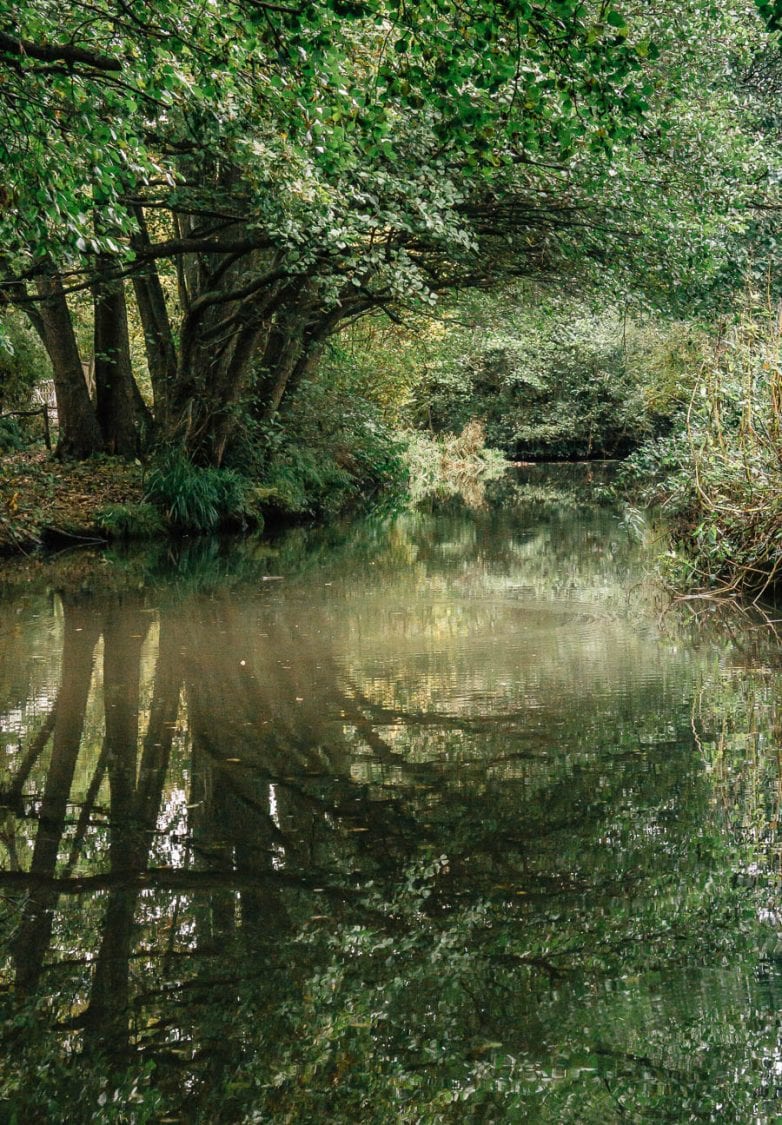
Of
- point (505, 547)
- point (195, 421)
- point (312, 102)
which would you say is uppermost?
point (312, 102)

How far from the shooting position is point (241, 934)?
407 cm

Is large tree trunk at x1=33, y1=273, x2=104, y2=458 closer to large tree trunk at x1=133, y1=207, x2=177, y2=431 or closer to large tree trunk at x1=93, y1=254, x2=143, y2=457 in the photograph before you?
large tree trunk at x1=93, y1=254, x2=143, y2=457

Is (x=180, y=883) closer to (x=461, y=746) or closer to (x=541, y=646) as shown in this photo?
(x=461, y=746)

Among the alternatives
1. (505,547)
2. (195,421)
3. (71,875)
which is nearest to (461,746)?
(71,875)

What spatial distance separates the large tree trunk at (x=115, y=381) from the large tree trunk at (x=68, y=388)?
→ 41 cm

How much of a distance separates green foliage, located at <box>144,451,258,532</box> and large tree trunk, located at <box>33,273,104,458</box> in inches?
74.2

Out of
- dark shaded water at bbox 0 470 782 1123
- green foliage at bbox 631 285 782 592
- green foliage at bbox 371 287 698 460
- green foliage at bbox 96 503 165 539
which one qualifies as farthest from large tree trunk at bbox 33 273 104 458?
green foliage at bbox 371 287 698 460

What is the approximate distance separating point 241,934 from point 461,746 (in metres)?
2.62

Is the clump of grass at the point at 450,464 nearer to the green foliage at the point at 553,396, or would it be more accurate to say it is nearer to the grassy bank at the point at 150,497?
the green foliage at the point at 553,396

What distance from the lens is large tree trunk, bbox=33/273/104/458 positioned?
19734 mm

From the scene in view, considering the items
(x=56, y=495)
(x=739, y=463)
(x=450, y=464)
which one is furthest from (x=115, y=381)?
(x=450, y=464)

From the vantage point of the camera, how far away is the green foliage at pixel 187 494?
19.2 metres

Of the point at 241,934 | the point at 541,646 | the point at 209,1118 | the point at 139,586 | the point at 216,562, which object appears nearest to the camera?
the point at 209,1118

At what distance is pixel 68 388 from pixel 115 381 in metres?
1.16
